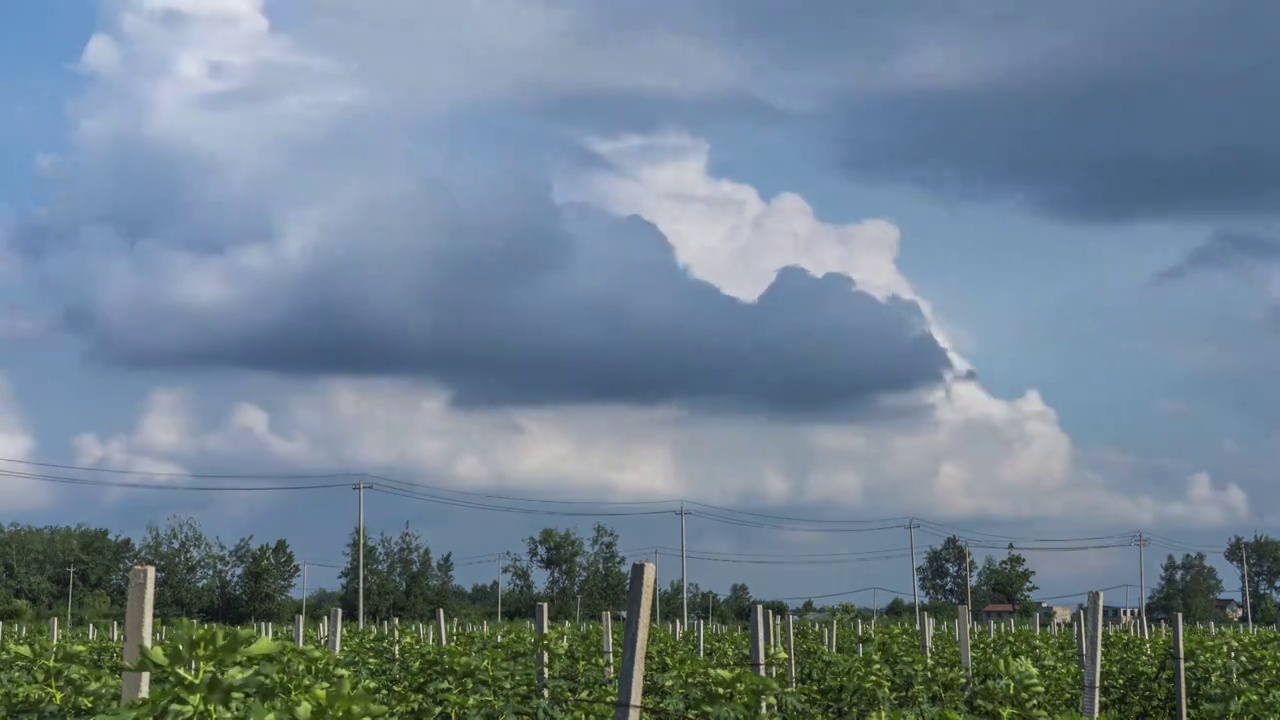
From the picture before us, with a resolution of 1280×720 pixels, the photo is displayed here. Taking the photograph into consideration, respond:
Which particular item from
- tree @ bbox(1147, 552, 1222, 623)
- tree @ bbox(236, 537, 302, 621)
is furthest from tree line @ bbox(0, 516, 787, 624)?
tree @ bbox(1147, 552, 1222, 623)

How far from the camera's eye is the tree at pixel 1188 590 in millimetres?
127625

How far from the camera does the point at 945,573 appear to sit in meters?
123

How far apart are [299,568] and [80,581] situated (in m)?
33.5

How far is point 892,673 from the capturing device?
43.5 feet

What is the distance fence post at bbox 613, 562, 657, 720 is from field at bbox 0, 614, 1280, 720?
967 millimetres

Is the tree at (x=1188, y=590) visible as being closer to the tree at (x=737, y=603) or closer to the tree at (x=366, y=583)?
the tree at (x=737, y=603)

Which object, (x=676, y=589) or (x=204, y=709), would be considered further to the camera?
(x=676, y=589)

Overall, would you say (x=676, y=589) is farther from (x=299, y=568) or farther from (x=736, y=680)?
(x=736, y=680)

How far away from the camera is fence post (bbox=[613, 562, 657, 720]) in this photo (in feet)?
20.2

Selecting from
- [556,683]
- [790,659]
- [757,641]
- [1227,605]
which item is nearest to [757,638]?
[757,641]

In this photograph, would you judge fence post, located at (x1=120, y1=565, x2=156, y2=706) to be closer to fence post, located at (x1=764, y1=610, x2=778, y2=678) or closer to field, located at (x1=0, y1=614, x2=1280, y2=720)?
field, located at (x1=0, y1=614, x2=1280, y2=720)

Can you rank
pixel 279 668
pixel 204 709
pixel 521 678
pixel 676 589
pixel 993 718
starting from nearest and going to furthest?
pixel 204 709 < pixel 279 668 < pixel 993 718 < pixel 521 678 < pixel 676 589

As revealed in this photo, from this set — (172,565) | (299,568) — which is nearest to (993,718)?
(299,568)

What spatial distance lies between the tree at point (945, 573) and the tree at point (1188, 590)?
2033 cm
